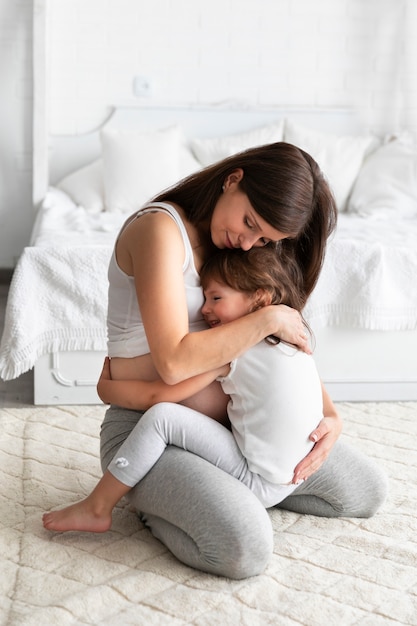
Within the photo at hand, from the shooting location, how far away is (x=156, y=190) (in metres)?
3.79

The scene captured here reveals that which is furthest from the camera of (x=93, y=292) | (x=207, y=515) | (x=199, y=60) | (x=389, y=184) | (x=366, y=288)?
(x=199, y=60)

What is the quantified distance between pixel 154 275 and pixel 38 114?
2.30 m

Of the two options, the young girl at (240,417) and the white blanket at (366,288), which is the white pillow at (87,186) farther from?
the young girl at (240,417)

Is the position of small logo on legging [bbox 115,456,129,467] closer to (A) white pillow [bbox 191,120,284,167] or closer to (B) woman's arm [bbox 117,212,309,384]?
(B) woman's arm [bbox 117,212,309,384]

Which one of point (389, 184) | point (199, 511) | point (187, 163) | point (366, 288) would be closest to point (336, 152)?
point (389, 184)

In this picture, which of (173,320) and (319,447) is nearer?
(173,320)

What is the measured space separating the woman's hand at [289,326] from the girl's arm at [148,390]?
13 cm

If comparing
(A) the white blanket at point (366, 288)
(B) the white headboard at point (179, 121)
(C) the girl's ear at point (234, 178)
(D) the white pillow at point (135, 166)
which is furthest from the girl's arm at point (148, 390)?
(B) the white headboard at point (179, 121)

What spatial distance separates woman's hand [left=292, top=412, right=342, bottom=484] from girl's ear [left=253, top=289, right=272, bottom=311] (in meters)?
0.27

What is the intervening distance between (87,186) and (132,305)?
7.01 feet

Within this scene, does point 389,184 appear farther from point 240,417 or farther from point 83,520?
point 83,520

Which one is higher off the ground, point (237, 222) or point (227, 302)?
point (237, 222)

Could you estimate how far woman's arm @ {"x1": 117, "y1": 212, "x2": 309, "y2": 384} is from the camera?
1.68 m

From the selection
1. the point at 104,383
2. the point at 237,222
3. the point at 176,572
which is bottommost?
the point at 176,572
